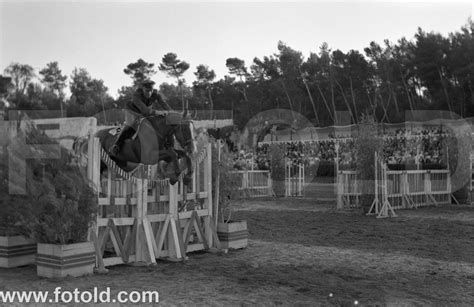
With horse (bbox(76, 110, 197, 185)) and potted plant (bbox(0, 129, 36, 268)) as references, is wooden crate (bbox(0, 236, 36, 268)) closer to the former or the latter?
potted plant (bbox(0, 129, 36, 268))

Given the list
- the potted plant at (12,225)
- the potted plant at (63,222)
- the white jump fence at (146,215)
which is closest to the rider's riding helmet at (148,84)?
the white jump fence at (146,215)

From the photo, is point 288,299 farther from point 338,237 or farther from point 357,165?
point 357,165

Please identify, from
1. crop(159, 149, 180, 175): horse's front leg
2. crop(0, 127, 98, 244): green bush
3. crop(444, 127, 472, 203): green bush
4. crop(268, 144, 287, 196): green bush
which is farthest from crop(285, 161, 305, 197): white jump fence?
crop(0, 127, 98, 244): green bush

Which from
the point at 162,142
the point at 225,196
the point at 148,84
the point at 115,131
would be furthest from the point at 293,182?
the point at 148,84

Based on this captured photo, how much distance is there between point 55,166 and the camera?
6066 mm

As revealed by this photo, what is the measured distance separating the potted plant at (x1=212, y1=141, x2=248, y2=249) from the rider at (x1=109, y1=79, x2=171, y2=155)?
3.88 ft

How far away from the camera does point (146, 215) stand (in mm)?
6711

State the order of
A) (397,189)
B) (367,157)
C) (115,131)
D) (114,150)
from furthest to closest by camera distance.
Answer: (397,189)
(367,157)
(115,131)
(114,150)

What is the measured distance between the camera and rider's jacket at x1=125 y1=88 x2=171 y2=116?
287 inches

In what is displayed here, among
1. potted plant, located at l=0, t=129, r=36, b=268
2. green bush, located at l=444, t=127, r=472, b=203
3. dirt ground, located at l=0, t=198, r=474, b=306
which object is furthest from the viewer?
green bush, located at l=444, t=127, r=472, b=203

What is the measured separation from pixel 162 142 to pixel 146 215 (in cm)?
116

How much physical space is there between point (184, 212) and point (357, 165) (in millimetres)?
7646

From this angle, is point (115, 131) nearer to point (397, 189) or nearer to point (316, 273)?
point (316, 273)

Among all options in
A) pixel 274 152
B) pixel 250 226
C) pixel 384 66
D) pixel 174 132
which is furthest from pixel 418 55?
pixel 174 132
